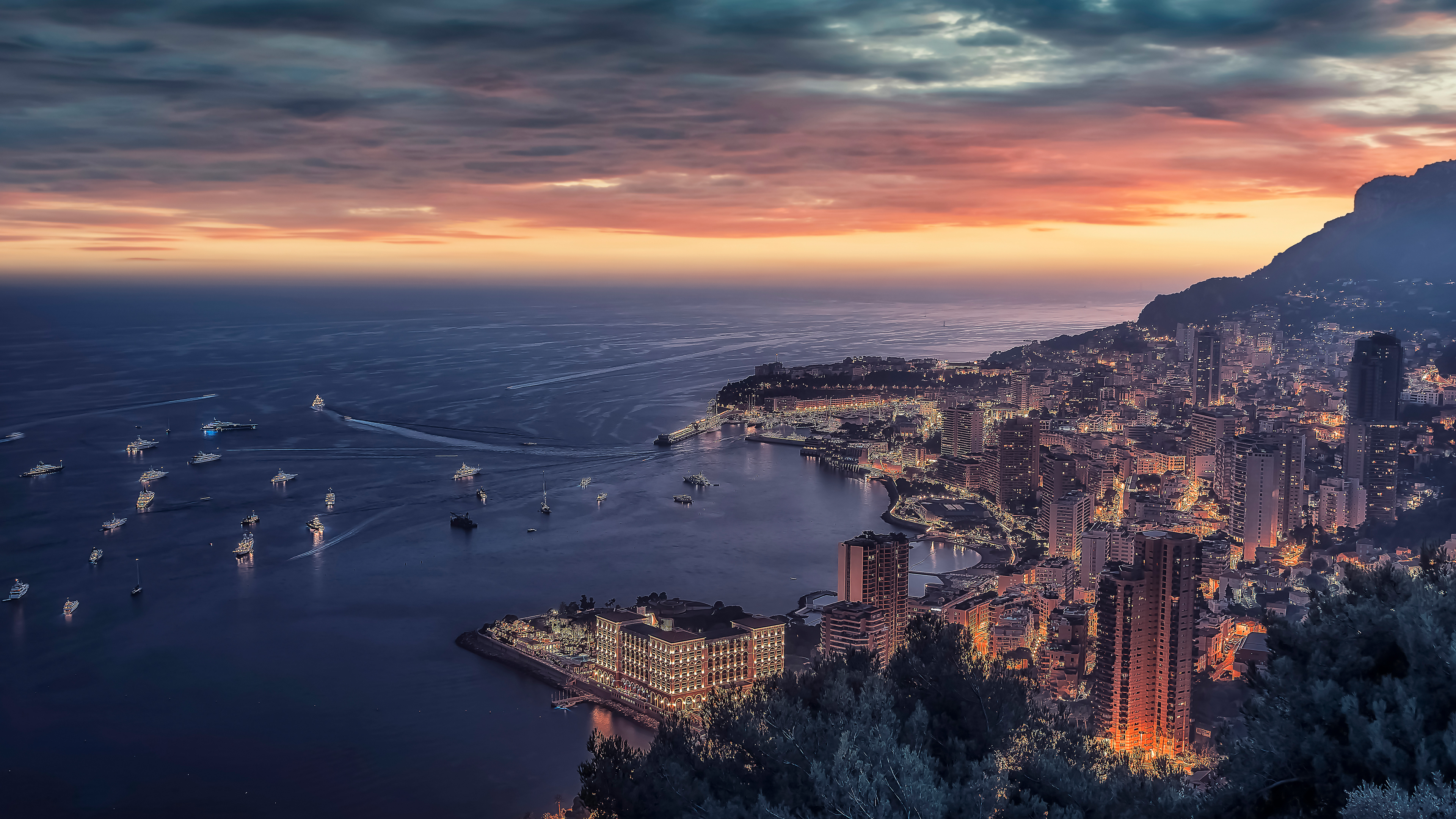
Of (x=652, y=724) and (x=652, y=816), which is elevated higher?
(x=652, y=816)

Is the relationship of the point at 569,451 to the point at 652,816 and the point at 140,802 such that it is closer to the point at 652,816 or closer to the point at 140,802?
the point at 140,802

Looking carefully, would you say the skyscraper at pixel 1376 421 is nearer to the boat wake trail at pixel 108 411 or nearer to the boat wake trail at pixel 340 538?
the boat wake trail at pixel 340 538

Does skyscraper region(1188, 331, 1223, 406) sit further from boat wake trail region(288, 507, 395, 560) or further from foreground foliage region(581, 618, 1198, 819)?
foreground foliage region(581, 618, 1198, 819)

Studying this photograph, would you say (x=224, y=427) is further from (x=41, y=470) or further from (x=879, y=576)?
(x=879, y=576)

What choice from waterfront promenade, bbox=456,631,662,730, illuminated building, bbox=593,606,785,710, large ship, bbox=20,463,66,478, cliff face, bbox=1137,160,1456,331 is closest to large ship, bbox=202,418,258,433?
large ship, bbox=20,463,66,478

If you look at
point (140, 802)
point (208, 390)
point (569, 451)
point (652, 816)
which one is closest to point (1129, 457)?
point (569, 451)

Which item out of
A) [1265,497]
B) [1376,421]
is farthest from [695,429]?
[1376,421]
